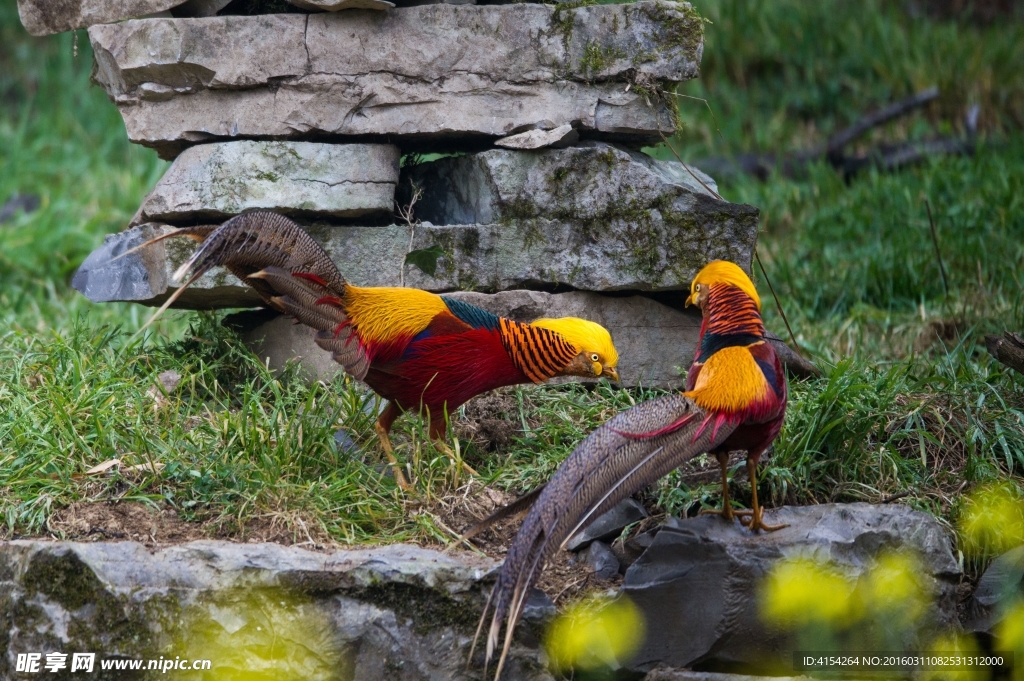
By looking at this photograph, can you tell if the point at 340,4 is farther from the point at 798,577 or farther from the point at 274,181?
the point at 798,577

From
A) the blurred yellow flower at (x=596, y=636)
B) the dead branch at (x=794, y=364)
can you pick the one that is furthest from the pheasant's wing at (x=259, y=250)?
the dead branch at (x=794, y=364)

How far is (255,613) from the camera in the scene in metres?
2.86

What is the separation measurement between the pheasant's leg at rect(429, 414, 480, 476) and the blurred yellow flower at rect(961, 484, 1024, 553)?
5.05 feet

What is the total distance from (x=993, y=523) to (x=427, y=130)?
232 cm

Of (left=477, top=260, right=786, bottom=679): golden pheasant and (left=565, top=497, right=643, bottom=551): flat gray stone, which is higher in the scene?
(left=477, top=260, right=786, bottom=679): golden pheasant

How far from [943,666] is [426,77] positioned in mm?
2567

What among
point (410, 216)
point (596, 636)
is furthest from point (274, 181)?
point (596, 636)

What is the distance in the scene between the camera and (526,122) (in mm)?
3914

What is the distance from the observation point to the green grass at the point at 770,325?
11.0 feet

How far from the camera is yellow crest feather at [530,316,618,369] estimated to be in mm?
3379

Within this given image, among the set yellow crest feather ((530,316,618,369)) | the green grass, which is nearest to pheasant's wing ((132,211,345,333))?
the green grass

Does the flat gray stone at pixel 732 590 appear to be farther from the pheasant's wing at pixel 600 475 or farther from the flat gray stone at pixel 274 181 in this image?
the flat gray stone at pixel 274 181

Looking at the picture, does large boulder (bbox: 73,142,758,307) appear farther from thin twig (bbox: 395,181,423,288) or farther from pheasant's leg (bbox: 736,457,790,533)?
pheasant's leg (bbox: 736,457,790,533)

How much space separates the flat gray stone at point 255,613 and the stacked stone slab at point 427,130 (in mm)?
1301
